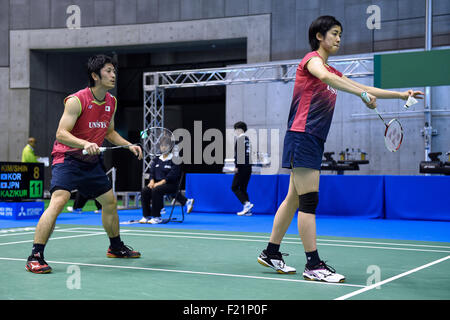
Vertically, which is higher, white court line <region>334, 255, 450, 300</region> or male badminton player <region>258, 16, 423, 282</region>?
male badminton player <region>258, 16, 423, 282</region>

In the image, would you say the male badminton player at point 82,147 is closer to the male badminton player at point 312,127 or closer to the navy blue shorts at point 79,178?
the navy blue shorts at point 79,178

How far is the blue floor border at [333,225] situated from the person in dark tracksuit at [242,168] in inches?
14.2

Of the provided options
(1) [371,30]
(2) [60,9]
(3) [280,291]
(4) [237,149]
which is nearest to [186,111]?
Answer: (2) [60,9]

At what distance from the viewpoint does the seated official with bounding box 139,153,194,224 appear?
389 inches

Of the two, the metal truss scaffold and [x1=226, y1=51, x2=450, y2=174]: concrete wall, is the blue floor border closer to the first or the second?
the metal truss scaffold

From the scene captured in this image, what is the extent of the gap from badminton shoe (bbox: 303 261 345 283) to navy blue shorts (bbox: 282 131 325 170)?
28.9 inches

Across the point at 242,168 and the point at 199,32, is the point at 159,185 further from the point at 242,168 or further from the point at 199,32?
the point at 199,32

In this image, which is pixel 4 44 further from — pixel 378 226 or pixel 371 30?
pixel 378 226

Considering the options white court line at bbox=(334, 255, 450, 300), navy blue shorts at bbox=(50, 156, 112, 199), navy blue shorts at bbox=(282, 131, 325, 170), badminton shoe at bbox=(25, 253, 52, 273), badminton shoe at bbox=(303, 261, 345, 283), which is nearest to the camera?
white court line at bbox=(334, 255, 450, 300)

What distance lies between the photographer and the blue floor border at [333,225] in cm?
828

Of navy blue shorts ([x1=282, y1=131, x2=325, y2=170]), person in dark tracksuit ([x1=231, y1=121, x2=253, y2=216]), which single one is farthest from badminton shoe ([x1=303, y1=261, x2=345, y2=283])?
person in dark tracksuit ([x1=231, y1=121, x2=253, y2=216])

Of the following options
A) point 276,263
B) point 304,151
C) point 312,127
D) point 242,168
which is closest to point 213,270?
point 276,263

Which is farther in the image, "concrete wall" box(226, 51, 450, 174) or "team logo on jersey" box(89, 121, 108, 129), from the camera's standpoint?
"concrete wall" box(226, 51, 450, 174)
